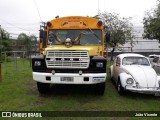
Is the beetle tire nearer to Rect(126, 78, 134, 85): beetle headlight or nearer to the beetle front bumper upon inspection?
Rect(126, 78, 134, 85): beetle headlight

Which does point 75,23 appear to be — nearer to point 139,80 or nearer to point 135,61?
point 135,61

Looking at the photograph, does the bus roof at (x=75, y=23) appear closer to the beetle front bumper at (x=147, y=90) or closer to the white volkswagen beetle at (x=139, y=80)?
the white volkswagen beetle at (x=139, y=80)

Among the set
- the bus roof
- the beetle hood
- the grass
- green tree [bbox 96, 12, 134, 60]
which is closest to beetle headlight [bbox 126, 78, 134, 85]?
the beetle hood

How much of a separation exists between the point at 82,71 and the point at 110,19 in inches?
879

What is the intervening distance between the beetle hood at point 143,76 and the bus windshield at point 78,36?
1.59 meters

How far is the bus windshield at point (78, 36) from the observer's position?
9340 mm

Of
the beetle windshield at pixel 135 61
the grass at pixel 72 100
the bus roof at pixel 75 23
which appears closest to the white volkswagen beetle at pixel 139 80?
the grass at pixel 72 100

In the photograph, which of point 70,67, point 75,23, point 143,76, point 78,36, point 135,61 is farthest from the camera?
point 135,61

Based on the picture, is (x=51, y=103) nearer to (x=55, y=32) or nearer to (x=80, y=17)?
(x=55, y=32)

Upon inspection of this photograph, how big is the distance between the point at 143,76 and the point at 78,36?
274 cm

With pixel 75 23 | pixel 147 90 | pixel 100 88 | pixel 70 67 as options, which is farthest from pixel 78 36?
pixel 147 90

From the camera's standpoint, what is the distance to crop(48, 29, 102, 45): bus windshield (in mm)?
9340

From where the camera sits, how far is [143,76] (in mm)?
8359

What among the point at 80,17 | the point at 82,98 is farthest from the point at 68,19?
the point at 82,98
